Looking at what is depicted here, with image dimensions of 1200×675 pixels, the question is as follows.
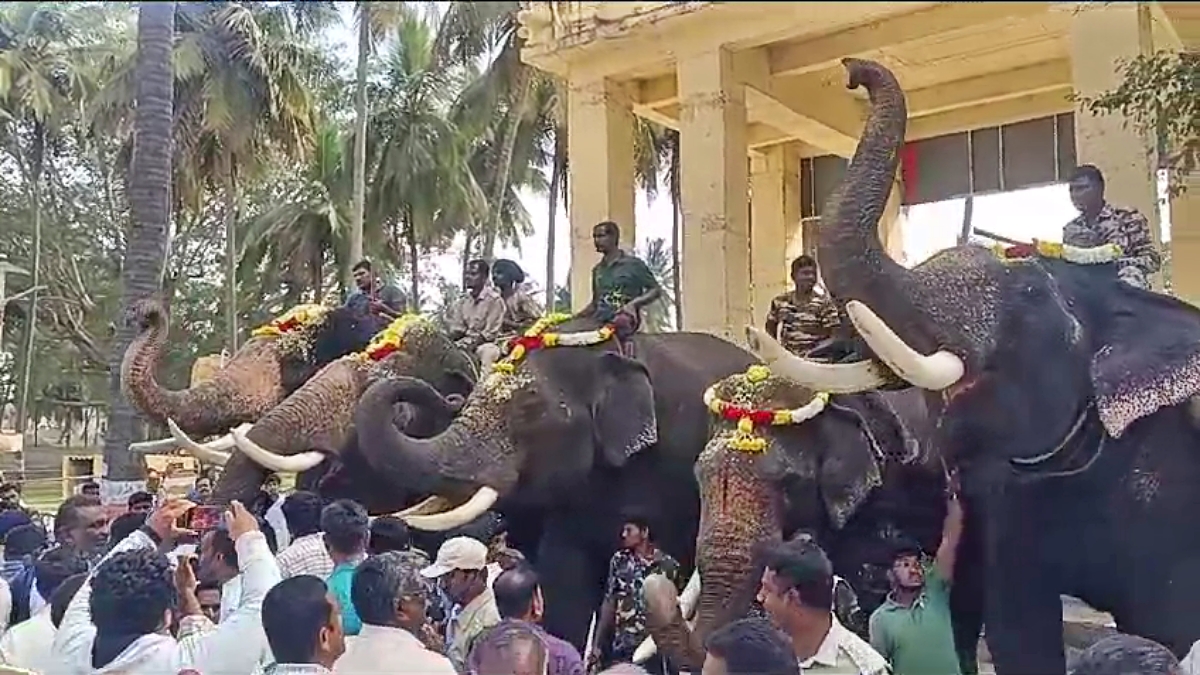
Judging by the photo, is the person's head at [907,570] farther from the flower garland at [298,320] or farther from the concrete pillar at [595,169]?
the flower garland at [298,320]

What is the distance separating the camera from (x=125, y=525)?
5.39 meters

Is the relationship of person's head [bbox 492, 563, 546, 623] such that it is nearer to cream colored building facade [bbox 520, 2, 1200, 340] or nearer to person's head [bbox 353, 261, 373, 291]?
cream colored building facade [bbox 520, 2, 1200, 340]

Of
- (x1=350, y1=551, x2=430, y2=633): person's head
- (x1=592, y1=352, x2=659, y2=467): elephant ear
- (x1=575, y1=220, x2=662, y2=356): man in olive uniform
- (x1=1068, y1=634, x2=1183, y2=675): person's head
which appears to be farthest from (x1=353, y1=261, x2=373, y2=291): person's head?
(x1=1068, y1=634, x2=1183, y2=675): person's head

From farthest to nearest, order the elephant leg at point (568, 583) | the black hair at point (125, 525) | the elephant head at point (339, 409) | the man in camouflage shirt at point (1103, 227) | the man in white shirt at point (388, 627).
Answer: the elephant head at point (339, 409) → the elephant leg at point (568, 583) → the man in camouflage shirt at point (1103, 227) → the black hair at point (125, 525) → the man in white shirt at point (388, 627)

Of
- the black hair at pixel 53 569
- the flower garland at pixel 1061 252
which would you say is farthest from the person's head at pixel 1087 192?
the black hair at pixel 53 569

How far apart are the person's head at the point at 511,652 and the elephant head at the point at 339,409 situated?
3168 mm

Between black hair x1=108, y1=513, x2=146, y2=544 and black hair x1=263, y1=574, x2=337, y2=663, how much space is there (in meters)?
2.12

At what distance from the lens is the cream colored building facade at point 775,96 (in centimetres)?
212

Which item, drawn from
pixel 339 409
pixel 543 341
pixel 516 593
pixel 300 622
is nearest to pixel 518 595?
pixel 516 593

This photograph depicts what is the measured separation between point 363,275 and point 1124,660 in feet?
18.2

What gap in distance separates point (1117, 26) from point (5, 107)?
944 centimetres

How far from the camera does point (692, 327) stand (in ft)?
34.0

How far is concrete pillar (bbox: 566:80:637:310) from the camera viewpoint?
246 inches

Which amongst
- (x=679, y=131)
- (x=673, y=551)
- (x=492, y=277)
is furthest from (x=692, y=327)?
(x=673, y=551)
